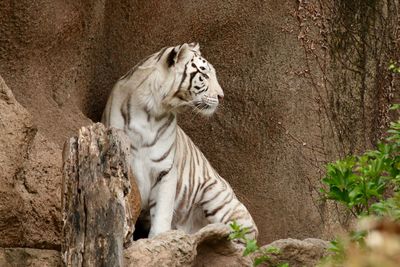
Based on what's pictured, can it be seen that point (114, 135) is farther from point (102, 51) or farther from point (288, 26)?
point (288, 26)

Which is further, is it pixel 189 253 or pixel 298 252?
pixel 298 252

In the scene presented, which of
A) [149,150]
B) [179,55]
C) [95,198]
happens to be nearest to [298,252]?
[149,150]

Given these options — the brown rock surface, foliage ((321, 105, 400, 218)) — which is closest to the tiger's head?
the brown rock surface

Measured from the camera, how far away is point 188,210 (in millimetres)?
5980

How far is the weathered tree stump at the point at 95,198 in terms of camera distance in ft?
11.6

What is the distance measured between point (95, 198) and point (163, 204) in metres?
1.86

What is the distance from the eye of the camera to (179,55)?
5562mm

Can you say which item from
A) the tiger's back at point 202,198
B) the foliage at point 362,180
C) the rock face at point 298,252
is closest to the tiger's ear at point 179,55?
the tiger's back at point 202,198

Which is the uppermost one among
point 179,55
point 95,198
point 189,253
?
point 179,55

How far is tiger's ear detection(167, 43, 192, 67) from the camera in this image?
217 inches

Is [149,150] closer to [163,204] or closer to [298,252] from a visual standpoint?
[163,204]

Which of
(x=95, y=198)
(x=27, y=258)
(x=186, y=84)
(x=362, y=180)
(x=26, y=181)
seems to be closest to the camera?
(x=362, y=180)

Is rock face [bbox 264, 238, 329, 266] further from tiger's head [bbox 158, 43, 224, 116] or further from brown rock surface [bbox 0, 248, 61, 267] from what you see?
brown rock surface [bbox 0, 248, 61, 267]

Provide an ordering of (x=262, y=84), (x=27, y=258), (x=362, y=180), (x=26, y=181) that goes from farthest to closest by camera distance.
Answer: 1. (x=262, y=84)
2. (x=26, y=181)
3. (x=27, y=258)
4. (x=362, y=180)
